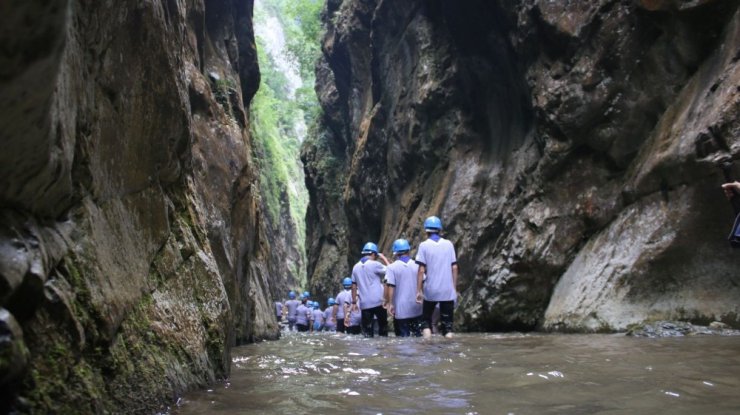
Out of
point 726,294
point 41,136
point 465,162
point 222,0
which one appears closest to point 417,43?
point 465,162

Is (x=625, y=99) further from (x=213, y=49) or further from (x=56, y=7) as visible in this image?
(x=56, y=7)

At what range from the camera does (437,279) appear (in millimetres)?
8672

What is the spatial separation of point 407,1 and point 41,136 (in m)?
17.7

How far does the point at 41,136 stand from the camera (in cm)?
212

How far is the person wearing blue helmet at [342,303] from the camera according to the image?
16.5m

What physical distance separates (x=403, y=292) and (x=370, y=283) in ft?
4.62

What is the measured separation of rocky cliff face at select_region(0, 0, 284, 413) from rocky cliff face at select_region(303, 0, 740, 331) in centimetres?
644

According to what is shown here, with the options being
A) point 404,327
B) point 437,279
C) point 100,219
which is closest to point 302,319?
point 404,327

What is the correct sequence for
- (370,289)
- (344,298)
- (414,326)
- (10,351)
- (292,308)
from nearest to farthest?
1. (10,351)
2. (414,326)
3. (370,289)
4. (344,298)
5. (292,308)

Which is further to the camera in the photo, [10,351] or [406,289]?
[406,289]

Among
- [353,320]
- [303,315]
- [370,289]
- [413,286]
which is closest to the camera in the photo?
[413,286]

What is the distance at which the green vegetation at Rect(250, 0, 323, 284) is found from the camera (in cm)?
3256

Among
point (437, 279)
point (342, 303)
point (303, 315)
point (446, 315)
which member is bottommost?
point (303, 315)

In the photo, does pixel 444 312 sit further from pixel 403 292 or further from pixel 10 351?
pixel 10 351
